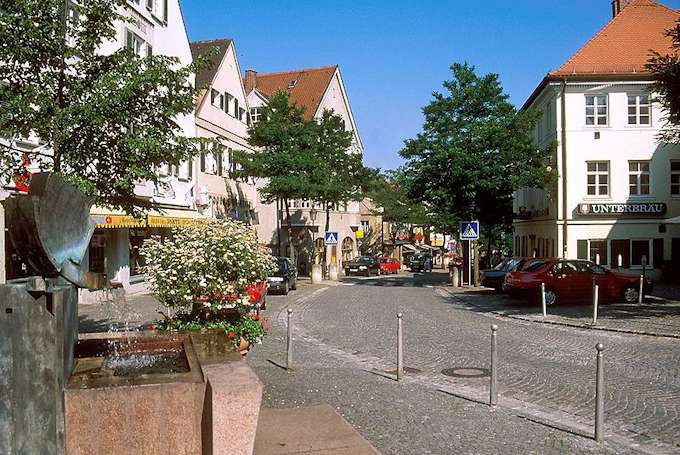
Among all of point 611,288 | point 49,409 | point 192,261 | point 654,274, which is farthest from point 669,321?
point 654,274

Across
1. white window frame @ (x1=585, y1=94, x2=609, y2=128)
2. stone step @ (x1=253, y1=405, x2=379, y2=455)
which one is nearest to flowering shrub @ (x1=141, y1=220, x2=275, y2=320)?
stone step @ (x1=253, y1=405, x2=379, y2=455)

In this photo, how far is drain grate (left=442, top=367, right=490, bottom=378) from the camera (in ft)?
33.8

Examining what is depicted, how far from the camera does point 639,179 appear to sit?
34.0 meters

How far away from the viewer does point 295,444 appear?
19.7 ft

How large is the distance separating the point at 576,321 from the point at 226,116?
2667 centimetres

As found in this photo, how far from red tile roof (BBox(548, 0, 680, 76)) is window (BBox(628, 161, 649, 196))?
4630 millimetres

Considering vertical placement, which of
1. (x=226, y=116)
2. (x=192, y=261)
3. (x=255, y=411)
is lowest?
(x=255, y=411)

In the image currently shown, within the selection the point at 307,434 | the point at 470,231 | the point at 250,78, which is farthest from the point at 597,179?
the point at 250,78

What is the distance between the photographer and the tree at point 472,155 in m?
31.3

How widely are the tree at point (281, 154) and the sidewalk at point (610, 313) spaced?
43.9ft

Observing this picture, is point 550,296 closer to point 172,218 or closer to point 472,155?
point 472,155

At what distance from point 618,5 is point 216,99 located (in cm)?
2471

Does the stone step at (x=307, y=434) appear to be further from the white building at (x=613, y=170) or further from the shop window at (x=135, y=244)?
the white building at (x=613, y=170)

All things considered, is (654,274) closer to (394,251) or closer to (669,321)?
(669,321)
